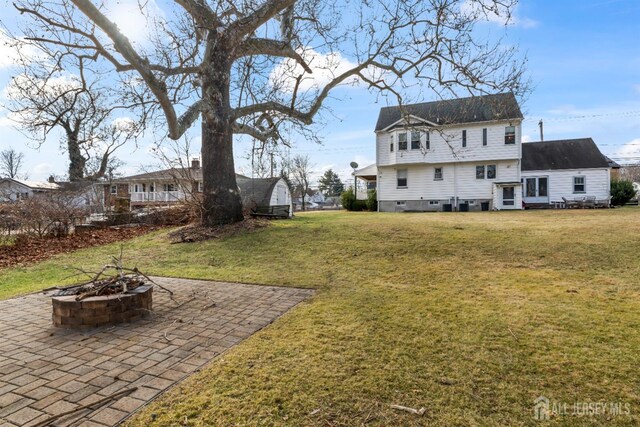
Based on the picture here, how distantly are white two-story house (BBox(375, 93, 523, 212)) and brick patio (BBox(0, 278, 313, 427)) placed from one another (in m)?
18.8

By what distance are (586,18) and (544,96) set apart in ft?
8.34

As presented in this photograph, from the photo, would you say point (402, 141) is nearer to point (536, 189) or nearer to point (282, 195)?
point (282, 195)

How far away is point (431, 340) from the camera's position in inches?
137

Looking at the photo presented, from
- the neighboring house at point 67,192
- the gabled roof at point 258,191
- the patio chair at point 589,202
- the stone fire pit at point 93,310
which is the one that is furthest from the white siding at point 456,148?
the stone fire pit at point 93,310

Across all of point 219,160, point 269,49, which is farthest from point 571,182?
point 219,160

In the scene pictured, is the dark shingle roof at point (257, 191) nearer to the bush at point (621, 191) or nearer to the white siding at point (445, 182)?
the white siding at point (445, 182)

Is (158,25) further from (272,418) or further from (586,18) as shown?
(586,18)

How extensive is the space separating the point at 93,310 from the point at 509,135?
77.4 ft

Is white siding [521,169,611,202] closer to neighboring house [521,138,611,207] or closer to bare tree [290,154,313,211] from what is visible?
neighboring house [521,138,611,207]

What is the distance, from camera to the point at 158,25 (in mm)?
9125

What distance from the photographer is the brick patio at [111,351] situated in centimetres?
252

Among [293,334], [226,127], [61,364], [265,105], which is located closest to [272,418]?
[293,334]

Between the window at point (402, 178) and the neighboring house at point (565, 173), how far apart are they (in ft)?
26.4

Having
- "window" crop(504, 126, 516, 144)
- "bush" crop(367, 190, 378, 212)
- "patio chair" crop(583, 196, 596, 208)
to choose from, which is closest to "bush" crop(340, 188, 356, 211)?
"bush" crop(367, 190, 378, 212)
